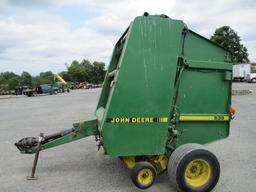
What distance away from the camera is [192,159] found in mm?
3828

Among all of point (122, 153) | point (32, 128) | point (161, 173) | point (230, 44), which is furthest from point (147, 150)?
point (230, 44)

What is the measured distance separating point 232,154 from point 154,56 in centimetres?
318

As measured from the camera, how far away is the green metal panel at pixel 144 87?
3863mm

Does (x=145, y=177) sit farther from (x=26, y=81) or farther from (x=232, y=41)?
(x=232, y=41)

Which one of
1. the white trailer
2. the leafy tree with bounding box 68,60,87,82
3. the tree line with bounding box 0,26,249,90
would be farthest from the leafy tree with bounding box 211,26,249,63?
the leafy tree with bounding box 68,60,87,82

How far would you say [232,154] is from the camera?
232 inches

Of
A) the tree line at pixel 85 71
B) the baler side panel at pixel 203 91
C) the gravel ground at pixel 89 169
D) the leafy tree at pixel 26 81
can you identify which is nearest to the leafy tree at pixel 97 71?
the tree line at pixel 85 71

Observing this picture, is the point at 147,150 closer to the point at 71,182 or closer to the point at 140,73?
the point at 140,73

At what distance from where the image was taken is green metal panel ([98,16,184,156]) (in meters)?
3.86

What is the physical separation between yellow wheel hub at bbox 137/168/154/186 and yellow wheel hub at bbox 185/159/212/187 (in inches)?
20.0

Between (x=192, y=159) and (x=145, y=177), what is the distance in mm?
698

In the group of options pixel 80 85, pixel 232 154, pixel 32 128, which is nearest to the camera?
pixel 232 154

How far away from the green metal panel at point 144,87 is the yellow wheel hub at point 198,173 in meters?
0.48

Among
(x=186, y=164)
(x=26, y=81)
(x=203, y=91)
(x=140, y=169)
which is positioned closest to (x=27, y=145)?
(x=140, y=169)
